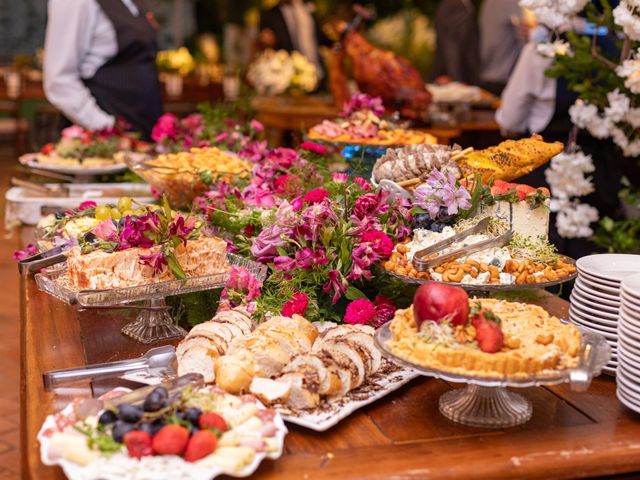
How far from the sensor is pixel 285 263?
1.77 m

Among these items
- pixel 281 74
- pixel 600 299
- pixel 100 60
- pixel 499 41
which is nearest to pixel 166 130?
pixel 100 60

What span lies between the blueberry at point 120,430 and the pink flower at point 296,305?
0.58 meters

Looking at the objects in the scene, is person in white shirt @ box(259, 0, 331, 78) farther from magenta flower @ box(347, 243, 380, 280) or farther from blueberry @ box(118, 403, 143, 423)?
blueberry @ box(118, 403, 143, 423)

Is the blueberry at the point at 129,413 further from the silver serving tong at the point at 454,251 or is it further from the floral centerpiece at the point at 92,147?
the floral centerpiece at the point at 92,147

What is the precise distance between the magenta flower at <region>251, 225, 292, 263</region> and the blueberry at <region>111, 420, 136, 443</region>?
27.7 inches

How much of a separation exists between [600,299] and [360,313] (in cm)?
45

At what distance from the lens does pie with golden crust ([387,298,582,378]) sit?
1267 mm

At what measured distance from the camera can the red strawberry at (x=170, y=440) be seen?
1139 mm

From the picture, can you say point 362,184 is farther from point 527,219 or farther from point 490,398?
point 490,398

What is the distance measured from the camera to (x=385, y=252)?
5.72 feet

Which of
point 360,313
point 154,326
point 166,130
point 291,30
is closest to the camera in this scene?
point 360,313

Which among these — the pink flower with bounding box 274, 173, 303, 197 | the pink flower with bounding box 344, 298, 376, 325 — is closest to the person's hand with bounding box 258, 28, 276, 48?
the pink flower with bounding box 274, 173, 303, 197

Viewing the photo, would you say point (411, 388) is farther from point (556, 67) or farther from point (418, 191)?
point (556, 67)

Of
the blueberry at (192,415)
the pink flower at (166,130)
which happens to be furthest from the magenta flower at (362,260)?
the pink flower at (166,130)
